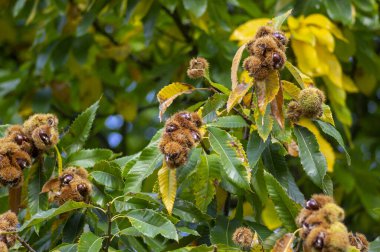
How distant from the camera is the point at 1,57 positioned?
4605mm

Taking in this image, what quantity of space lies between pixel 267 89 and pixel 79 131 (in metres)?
0.56

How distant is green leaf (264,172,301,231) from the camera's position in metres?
1.65

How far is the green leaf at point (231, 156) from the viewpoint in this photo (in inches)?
68.7

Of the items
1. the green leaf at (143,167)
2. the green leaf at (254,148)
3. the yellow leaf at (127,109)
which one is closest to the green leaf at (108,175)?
the green leaf at (143,167)

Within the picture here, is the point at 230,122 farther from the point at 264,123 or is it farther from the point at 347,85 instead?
the point at 347,85

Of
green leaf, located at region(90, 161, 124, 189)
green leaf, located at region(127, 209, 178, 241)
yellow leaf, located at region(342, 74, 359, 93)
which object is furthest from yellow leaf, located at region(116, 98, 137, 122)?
green leaf, located at region(127, 209, 178, 241)

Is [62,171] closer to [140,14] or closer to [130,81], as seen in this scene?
[140,14]

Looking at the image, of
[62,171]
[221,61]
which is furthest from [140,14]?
[62,171]

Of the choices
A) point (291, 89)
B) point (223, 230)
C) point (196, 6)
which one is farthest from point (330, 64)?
point (223, 230)

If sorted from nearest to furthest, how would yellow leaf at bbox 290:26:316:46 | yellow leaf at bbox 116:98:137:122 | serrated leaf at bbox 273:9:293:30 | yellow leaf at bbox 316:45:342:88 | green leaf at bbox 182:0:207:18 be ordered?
1. serrated leaf at bbox 273:9:293:30
2. yellow leaf at bbox 290:26:316:46
3. yellow leaf at bbox 316:45:342:88
4. green leaf at bbox 182:0:207:18
5. yellow leaf at bbox 116:98:137:122

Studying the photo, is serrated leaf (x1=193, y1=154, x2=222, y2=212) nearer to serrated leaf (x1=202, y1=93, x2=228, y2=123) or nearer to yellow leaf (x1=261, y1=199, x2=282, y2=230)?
serrated leaf (x1=202, y1=93, x2=228, y2=123)

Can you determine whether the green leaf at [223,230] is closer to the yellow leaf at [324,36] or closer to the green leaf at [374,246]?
the green leaf at [374,246]

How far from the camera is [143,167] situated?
5.95 feet

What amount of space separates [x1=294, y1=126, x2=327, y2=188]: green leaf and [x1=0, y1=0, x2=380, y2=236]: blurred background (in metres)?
1.04
